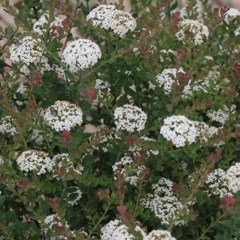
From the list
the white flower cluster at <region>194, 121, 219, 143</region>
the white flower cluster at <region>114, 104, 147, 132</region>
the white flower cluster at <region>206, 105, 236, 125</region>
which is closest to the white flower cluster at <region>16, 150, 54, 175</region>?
the white flower cluster at <region>114, 104, 147, 132</region>

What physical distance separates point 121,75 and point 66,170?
1.47 ft

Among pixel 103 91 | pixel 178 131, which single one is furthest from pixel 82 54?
pixel 178 131

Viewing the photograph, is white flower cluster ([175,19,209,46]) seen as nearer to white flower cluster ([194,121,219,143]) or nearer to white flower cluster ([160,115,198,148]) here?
white flower cluster ([194,121,219,143])

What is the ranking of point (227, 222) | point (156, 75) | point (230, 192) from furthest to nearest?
point (156, 75) < point (230, 192) < point (227, 222)

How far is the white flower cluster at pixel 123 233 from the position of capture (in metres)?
1.59

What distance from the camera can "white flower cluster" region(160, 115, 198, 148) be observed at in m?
2.00

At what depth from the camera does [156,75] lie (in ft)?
7.33

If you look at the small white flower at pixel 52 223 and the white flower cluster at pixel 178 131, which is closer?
the small white flower at pixel 52 223

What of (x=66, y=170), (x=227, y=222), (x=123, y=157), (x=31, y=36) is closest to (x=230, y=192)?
(x=227, y=222)

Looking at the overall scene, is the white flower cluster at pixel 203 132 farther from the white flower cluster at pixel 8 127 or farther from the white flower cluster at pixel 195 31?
the white flower cluster at pixel 8 127

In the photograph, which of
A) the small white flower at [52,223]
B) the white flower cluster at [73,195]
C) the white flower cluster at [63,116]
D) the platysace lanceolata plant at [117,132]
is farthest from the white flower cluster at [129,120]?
the small white flower at [52,223]

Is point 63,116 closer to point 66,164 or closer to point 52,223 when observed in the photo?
point 66,164

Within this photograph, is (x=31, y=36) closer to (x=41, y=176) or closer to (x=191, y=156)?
(x=41, y=176)

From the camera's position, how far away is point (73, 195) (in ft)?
6.83
